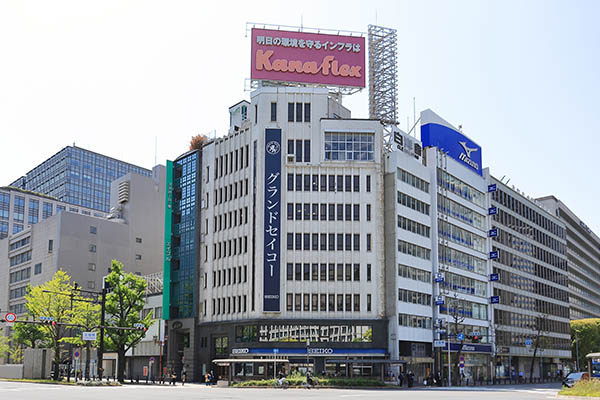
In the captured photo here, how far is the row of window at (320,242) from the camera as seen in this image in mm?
82750

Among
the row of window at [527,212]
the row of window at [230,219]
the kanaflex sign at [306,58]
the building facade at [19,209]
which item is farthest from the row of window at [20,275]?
the row of window at [527,212]

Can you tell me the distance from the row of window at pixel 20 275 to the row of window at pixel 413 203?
7402 cm

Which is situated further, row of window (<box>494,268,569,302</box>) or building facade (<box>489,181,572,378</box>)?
row of window (<box>494,268,569,302</box>)

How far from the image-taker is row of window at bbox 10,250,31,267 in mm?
127762

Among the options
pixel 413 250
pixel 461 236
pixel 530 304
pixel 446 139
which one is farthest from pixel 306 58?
pixel 530 304

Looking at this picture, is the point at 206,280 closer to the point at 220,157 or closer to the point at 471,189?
the point at 220,157

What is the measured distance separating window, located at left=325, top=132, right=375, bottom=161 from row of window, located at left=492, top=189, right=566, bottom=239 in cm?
3634

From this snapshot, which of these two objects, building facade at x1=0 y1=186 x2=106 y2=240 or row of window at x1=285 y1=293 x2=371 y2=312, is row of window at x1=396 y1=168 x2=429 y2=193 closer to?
row of window at x1=285 y1=293 x2=371 y2=312

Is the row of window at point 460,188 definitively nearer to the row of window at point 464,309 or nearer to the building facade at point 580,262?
the row of window at point 464,309

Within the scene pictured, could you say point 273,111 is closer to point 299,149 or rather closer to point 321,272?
point 299,149

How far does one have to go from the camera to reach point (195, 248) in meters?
93.4

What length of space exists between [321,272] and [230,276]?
12.1 m

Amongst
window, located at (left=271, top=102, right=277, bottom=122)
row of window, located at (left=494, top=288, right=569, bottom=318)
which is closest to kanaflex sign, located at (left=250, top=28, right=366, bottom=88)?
window, located at (left=271, top=102, right=277, bottom=122)

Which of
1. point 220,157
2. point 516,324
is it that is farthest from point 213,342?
point 516,324
